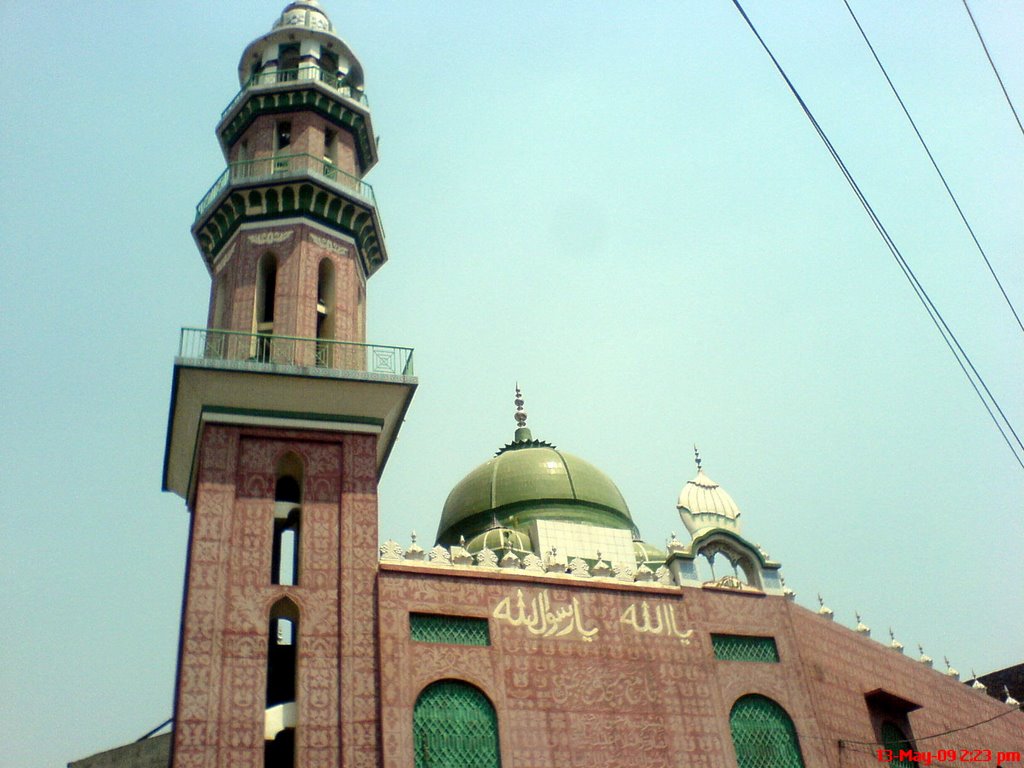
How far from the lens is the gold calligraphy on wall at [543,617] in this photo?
50.1 feet

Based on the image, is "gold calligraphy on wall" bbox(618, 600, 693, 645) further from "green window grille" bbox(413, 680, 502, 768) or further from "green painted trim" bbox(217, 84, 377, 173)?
"green painted trim" bbox(217, 84, 377, 173)

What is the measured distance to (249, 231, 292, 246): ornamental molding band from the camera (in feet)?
57.9

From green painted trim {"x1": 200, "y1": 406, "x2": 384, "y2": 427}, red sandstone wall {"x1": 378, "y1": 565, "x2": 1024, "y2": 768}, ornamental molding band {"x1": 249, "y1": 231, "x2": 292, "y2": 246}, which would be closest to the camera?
red sandstone wall {"x1": 378, "y1": 565, "x2": 1024, "y2": 768}

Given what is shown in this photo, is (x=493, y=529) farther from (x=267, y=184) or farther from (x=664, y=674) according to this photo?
(x=267, y=184)

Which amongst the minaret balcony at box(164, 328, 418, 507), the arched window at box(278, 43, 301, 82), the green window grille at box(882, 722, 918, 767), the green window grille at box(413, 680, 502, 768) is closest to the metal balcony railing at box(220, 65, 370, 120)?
the arched window at box(278, 43, 301, 82)

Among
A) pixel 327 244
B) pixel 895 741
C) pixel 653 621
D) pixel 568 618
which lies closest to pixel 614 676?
pixel 568 618

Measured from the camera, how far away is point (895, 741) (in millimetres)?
18578

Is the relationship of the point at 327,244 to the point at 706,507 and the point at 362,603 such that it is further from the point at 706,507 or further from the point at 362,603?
the point at 706,507

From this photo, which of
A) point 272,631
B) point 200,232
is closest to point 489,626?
point 272,631

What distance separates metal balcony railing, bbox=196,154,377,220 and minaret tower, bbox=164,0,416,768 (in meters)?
0.04

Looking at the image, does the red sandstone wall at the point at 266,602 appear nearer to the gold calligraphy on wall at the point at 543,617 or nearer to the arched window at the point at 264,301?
the arched window at the point at 264,301

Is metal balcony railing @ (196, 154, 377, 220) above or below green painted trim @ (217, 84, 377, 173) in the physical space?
below

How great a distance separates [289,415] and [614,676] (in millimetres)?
6717

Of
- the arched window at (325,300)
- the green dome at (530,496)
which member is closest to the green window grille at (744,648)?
the green dome at (530,496)
